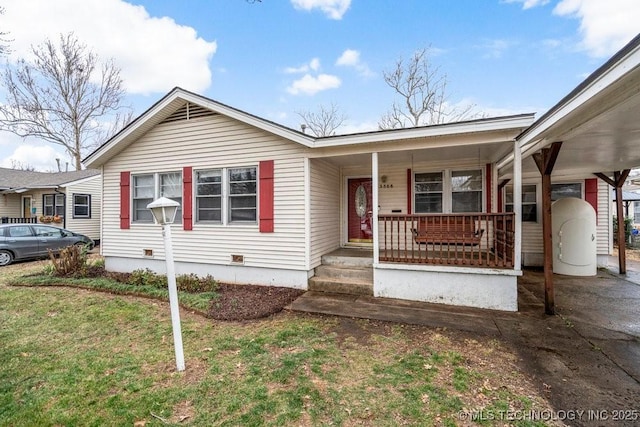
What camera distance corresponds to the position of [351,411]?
2455mm

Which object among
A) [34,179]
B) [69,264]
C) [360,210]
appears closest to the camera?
[69,264]

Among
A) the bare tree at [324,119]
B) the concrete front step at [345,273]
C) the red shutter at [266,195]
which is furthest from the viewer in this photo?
the bare tree at [324,119]

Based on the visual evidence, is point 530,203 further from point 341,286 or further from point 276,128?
point 276,128

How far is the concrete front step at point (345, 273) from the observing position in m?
6.09

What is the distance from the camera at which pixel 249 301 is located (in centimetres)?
543

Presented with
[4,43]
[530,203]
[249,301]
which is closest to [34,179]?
[4,43]

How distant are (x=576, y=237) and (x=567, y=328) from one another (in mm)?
4307

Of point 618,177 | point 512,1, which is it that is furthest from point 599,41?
point 618,177

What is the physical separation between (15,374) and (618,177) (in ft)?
39.8

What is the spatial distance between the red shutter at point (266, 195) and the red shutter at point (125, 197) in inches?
157

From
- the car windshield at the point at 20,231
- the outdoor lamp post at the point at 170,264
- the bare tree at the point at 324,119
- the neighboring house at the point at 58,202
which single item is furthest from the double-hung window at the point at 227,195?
the bare tree at the point at 324,119

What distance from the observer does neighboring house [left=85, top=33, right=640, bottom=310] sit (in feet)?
16.7

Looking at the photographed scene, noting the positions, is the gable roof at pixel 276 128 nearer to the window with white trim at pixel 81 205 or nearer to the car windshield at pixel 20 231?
the car windshield at pixel 20 231

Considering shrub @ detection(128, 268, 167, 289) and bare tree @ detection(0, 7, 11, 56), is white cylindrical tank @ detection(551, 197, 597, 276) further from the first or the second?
bare tree @ detection(0, 7, 11, 56)
